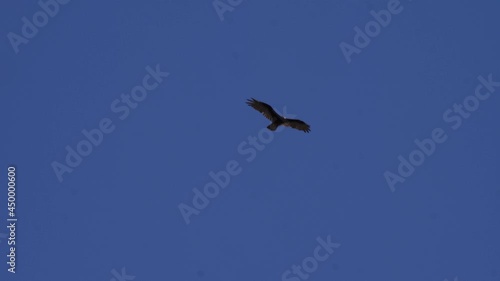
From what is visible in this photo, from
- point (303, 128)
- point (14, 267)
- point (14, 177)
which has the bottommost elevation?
point (303, 128)

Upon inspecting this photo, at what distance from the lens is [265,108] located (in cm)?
3578

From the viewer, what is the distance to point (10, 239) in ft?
129

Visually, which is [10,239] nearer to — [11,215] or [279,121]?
[11,215]

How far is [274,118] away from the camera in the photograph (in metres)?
36.0

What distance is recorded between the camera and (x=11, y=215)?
39781 mm

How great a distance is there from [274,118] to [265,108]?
48 cm

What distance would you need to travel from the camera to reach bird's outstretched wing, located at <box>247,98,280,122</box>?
A: 35.7 m

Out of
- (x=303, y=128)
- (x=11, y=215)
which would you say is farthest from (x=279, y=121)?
(x=11, y=215)

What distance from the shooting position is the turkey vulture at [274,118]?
3572 cm

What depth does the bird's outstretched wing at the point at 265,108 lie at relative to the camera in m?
35.7

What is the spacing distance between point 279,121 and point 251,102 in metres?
1.16

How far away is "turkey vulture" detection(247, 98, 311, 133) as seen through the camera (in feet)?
117

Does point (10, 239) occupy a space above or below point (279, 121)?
above

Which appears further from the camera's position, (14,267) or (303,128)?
(14,267)
